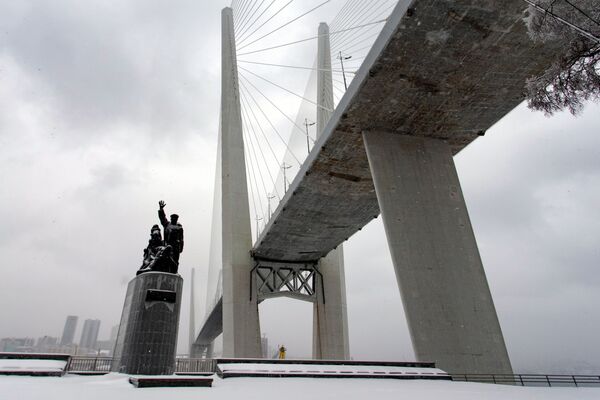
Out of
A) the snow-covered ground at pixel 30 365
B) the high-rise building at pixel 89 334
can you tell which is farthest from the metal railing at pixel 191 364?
the high-rise building at pixel 89 334

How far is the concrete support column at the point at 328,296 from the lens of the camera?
24.2m

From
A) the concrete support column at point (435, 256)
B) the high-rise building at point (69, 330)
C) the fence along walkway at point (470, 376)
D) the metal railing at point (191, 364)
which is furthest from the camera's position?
the high-rise building at point (69, 330)

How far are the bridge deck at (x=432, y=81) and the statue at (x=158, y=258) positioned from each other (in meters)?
6.18

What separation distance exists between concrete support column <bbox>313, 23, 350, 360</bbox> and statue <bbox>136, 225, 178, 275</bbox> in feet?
47.2

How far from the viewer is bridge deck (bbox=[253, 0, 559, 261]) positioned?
872 cm

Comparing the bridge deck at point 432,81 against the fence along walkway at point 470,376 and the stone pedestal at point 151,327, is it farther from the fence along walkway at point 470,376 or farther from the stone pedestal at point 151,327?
the fence along walkway at point 470,376

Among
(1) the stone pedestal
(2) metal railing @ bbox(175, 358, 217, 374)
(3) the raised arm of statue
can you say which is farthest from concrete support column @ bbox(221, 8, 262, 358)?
(1) the stone pedestal

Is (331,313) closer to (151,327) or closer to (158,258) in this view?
(158,258)

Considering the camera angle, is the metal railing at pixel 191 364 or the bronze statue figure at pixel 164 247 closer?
the bronze statue figure at pixel 164 247

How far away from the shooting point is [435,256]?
1095cm

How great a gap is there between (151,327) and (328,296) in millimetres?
17650

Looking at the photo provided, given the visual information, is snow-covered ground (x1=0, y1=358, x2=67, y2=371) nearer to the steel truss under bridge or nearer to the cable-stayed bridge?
the cable-stayed bridge

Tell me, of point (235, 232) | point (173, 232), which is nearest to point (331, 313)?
point (235, 232)

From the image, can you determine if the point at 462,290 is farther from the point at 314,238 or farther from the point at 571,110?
the point at 314,238
